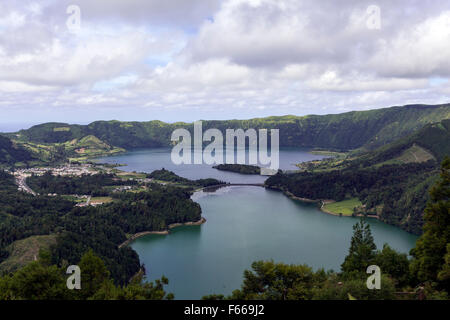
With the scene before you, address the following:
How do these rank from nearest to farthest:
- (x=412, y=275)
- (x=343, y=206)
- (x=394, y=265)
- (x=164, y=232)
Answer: (x=412, y=275) → (x=394, y=265) → (x=164, y=232) → (x=343, y=206)

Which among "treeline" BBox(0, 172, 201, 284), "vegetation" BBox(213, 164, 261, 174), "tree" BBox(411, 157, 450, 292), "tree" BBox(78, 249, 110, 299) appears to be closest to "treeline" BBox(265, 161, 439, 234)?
"vegetation" BBox(213, 164, 261, 174)

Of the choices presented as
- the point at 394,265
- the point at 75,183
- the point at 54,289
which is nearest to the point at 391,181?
the point at 394,265

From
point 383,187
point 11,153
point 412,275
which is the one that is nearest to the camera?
point 412,275

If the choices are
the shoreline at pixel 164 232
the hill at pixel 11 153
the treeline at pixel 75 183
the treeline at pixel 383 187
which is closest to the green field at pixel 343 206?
the treeline at pixel 383 187

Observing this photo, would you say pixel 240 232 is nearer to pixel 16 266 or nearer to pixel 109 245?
Answer: pixel 109 245

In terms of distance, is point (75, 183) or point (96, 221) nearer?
point (96, 221)

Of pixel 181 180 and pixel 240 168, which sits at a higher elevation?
pixel 240 168

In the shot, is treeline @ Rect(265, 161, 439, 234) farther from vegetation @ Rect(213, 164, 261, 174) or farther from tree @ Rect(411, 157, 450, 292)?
tree @ Rect(411, 157, 450, 292)

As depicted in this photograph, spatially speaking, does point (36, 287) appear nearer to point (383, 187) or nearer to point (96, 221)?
point (96, 221)
